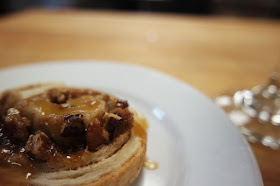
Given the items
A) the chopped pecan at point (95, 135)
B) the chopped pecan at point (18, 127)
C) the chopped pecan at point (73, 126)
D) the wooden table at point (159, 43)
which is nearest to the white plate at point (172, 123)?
the chopped pecan at point (95, 135)

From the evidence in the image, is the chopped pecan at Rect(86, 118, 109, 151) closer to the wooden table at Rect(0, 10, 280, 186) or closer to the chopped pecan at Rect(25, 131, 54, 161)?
the chopped pecan at Rect(25, 131, 54, 161)

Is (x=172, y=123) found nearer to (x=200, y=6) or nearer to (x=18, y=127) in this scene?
(x=18, y=127)

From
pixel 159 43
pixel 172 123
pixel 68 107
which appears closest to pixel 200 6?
pixel 159 43

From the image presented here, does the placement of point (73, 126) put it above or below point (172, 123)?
above

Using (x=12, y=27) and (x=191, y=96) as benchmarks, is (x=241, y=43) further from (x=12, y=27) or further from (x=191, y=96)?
(x=12, y=27)

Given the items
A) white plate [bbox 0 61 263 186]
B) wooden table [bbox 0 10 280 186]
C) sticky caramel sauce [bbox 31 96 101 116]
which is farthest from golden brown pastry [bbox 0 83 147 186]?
wooden table [bbox 0 10 280 186]

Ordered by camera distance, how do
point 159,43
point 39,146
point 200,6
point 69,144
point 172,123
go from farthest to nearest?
1. point 200,6
2. point 159,43
3. point 172,123
4. point 69,144
5. point 39,146

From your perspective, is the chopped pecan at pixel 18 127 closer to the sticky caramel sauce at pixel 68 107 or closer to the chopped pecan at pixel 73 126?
the sticky caramel sauce at pixel 68 107
